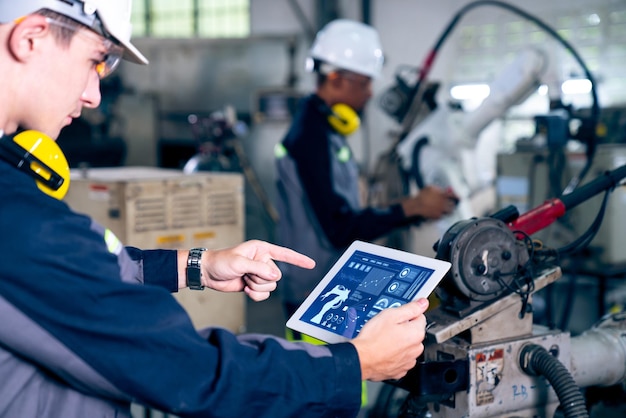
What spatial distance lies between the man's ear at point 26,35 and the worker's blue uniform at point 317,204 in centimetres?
146

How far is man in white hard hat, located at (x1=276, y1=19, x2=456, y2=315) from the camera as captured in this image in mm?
2377

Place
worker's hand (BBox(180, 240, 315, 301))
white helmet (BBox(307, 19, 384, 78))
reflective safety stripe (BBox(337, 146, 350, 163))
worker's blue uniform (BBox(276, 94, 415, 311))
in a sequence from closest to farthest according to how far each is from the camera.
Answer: worker's hand (BBox(180, 240, 315, 301)) → worker's blue uniform (BBox(276, 94, 415, 311)) → reflective safety stripe (BBox(337, 146, 350, 163)) → white helmet (BBox(307, 19, 384, 78))

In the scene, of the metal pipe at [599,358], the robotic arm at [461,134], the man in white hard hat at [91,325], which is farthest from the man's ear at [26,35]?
the robotic arm at [461,134]

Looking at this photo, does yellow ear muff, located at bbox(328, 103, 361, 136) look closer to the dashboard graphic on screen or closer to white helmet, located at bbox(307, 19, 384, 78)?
Result: white helmet, located at bbox(307, 19, 384, 78)

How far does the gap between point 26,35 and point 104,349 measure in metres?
0.43

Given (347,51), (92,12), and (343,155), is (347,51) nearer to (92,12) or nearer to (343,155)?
(343,155)

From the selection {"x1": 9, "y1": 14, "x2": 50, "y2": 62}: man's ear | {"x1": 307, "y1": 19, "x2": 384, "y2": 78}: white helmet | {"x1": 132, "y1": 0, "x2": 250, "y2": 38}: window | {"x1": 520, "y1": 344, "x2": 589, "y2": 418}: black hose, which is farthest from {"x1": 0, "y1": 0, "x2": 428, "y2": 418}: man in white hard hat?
{"x1": 132, "y1": 0, "x2": 250, "y2": 38}: window

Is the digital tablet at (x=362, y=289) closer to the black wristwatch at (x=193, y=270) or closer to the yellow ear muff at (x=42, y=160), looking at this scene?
the black wristwatch at (x=193, y=270)

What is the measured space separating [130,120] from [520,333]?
5224 millimetres

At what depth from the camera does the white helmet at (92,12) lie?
37.7 inches

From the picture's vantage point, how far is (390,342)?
1067mm

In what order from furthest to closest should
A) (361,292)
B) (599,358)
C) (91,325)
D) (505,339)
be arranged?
(599,358), (505,339), (361,292), (91,325)

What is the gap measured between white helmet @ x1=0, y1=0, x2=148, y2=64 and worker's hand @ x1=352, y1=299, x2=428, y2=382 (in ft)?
1.92

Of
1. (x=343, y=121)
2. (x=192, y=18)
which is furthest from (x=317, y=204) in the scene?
(x=192, y=18)
